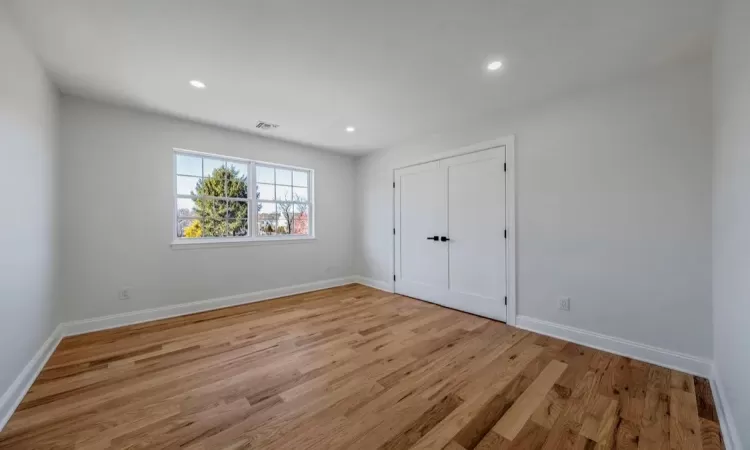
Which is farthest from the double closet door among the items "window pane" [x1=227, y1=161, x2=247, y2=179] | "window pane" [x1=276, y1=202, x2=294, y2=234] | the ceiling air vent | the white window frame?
"window pane" [x1=227, y1=161, x2=247, y2=179]

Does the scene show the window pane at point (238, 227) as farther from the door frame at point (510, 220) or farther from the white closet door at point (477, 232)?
the door frame at point (510, 220)

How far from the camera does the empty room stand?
5.45 feet

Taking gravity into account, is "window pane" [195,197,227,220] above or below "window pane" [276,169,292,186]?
below

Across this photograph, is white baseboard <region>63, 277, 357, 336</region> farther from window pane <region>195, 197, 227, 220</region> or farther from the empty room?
window pane <region>195, 197, 227, 220</region>

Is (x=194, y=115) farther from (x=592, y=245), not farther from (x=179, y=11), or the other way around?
(x=592, y=245)

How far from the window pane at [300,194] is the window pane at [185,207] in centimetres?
148

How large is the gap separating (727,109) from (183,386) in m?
3.85

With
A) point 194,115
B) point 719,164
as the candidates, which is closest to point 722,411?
point 719,164

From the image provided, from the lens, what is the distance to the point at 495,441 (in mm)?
1487

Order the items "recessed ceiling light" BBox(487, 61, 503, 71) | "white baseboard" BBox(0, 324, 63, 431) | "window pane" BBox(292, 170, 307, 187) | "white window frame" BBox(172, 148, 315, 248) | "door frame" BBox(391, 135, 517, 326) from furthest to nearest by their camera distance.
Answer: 1. "window pane" BBox(292, 170, 307, 187)
2. "white window frame" BBox(172, 148, 315, 248)
3. "door frame" BBox(391, 135, 517, 326)
4. "recessed ceiling light" BBox(487, 61, 503, 71)
5. "white baseboard" BBox(0, 324, 63, 431)

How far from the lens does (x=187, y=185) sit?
3719mm

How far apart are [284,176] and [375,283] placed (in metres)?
2.34

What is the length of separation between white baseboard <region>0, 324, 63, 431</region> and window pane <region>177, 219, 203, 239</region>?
1450 mm

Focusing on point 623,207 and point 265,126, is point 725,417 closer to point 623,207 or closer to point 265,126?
point 623,207
